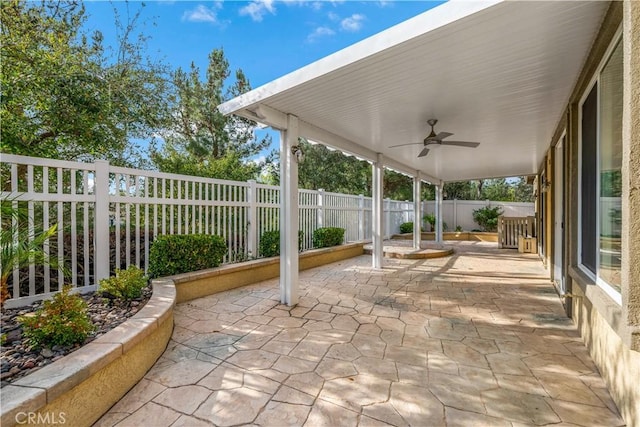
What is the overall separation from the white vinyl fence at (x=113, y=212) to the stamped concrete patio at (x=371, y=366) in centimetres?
115

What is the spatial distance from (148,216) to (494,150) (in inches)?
258

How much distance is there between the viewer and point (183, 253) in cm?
392

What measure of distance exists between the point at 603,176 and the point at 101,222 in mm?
5132

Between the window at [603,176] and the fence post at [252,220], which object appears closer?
the window at [603,176]

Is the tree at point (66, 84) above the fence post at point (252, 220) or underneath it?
above

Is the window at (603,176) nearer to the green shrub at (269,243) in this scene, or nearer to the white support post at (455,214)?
the green shrub at (269,243)

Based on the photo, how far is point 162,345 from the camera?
97.5 inches

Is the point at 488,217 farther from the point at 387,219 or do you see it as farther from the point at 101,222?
the point at 101,222

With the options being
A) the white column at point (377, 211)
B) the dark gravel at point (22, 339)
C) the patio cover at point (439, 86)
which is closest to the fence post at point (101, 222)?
the dark gravel at point (22, 339)

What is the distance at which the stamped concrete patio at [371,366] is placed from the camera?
174 cm

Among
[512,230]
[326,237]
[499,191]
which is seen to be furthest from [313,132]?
[499,191]

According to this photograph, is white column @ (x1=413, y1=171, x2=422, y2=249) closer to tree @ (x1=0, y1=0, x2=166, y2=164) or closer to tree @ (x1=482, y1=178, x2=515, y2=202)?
tree @ (x1=0, y1=0, x2=166, y2=164)

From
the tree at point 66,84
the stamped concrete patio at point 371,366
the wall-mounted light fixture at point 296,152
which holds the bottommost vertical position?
the stamped concrete patio at point 371,366

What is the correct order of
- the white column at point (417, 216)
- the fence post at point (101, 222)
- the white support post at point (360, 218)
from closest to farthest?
the fence post at point (101, 222), the white column at point (417, 216), the white support post at point (360, 218)
